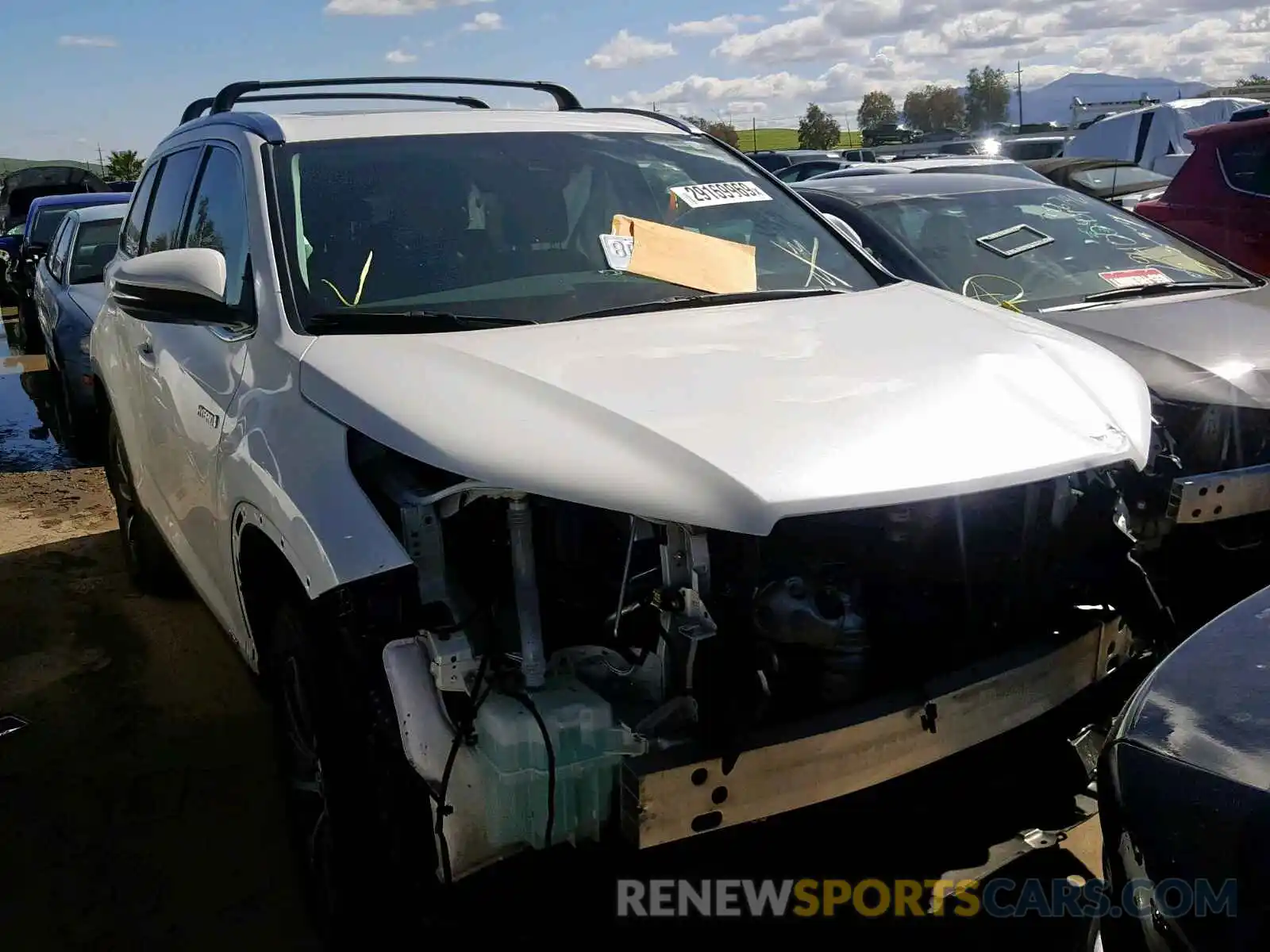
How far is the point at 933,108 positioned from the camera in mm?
76125

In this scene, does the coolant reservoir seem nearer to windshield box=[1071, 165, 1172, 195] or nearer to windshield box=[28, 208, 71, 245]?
windshield box=[1071, 165, 1172, 195]

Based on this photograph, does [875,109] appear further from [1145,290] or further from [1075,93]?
[1145,290]

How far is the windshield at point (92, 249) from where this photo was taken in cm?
840

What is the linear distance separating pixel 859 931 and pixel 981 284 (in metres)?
2.97

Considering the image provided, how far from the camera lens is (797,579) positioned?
7.42ft

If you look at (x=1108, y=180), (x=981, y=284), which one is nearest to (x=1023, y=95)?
(x=1108, y=180)

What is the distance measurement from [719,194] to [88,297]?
5.82m

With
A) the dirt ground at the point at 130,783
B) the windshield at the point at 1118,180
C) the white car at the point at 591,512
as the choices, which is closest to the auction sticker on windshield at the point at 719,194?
the white car at the point at 591,512

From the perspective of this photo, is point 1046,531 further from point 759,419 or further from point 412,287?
point 412,287

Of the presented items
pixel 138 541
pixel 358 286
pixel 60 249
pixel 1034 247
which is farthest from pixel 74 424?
pixel 1034 247

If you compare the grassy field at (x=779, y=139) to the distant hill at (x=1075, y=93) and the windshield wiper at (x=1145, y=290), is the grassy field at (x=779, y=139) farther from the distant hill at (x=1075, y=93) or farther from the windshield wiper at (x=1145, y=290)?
the windshield wiper at (x=1145, y=290)

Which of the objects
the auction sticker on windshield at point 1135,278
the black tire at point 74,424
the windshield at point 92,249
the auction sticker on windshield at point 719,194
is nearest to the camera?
the auction sticker on windshield at point 719,194

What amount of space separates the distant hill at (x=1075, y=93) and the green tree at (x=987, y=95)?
953 millimetres

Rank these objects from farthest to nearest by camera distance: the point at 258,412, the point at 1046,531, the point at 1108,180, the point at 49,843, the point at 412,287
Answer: the point at 1108,180 < the point at 49,843 < the point at 412,287 < the point at 258,412 < the point at 1046,531
